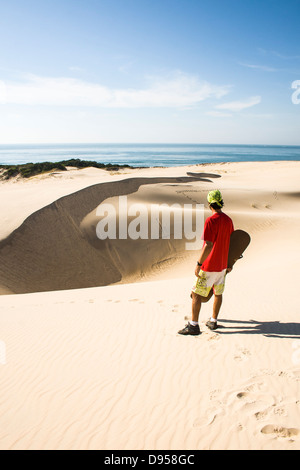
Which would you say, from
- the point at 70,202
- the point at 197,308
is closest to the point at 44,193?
the point at 70,202

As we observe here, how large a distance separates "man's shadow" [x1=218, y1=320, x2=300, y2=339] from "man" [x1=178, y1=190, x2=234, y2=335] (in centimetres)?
52

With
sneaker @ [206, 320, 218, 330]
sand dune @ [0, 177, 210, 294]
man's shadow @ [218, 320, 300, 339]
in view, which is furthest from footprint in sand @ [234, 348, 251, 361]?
sand dune @ [0, 177, 210, 294]

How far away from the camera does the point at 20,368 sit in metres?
3.98

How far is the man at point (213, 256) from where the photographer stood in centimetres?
431

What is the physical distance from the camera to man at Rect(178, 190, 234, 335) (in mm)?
4309

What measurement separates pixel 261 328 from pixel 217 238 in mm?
1782

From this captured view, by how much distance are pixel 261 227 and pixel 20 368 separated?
12719 millimetres

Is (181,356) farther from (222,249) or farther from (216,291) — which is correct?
(222,249)

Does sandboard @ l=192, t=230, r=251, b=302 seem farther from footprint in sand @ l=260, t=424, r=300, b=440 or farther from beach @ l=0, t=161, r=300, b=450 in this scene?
footprint in sand @ l=260, t=424, r=300, b=440

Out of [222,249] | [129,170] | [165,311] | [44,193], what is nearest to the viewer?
[222,249]

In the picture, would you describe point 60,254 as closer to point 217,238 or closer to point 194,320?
point 194,320

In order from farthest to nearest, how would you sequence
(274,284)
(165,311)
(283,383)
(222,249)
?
(274,284), (165,311), (222,249), (283,383)

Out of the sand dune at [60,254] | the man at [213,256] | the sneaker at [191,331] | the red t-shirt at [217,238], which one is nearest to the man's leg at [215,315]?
the man at [213,256]

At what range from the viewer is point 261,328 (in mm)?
4891
